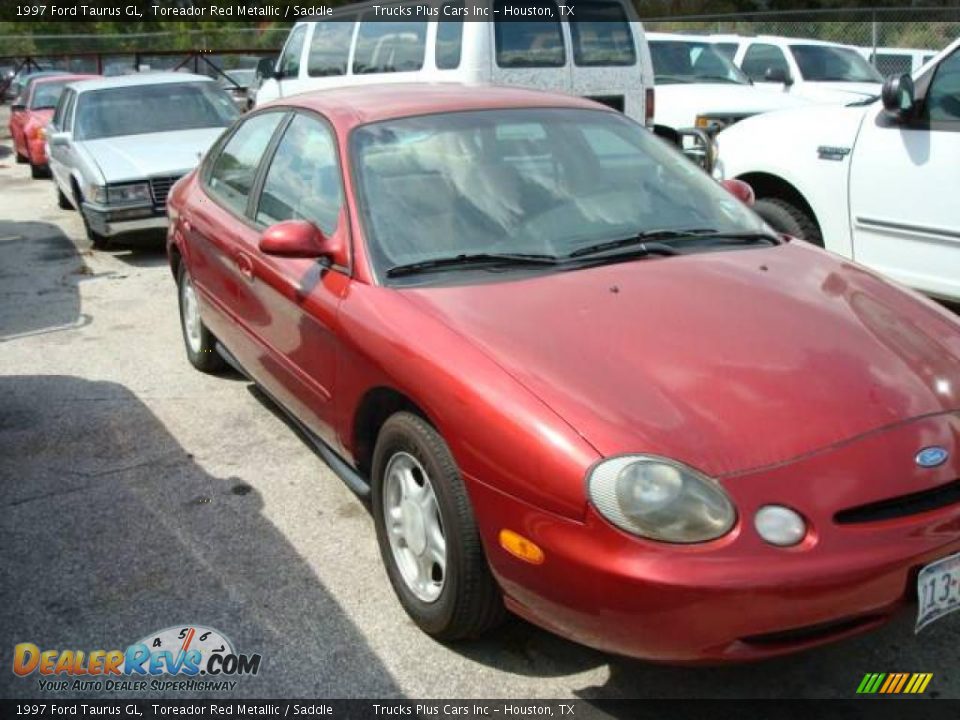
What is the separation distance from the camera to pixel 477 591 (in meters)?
2.70

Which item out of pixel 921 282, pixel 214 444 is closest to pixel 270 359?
pixel 214 444

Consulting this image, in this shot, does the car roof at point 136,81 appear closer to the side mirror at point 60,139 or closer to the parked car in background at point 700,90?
the side mirror at point 60,139

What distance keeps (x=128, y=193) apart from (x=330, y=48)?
2.88m

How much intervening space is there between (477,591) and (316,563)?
92cm

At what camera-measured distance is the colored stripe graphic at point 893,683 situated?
268cm

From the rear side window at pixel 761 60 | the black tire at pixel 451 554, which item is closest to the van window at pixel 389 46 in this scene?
the rear side window at pixel 761 60

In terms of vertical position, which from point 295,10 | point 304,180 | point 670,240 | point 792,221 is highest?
point 304,180

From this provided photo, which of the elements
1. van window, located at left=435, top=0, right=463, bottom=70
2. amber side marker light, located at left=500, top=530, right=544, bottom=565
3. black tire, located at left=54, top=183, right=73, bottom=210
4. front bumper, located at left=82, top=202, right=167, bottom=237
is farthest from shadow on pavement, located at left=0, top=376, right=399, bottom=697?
black tire, located at left=54, top=183, right=73, bottom=210

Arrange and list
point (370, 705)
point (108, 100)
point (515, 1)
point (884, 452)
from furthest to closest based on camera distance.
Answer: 1. point (108, 100)
2. point (515, 1)
3. point (370, 705)
4. point (884, 452)

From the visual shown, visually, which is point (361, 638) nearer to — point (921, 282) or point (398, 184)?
point (398, 184)

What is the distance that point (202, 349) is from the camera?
17.5 ft

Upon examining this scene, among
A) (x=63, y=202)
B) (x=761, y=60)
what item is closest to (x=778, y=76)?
(x=761, y=60)

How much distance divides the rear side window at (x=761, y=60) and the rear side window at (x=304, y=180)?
9655 millimetres

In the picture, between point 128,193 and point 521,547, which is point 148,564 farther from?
point 128,193
